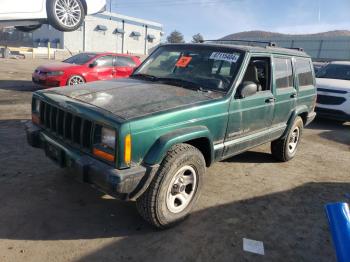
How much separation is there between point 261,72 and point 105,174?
2.82 meters

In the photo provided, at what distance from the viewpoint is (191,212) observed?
3848mm

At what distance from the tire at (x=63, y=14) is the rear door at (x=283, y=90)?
370 inches

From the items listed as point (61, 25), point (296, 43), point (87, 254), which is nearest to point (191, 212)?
point (87, 254)

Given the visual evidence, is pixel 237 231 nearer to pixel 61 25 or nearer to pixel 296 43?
pixel 61 25

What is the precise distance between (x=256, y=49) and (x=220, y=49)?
1.63 feet

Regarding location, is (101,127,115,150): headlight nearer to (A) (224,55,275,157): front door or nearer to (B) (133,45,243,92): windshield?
(B) (133,45,243,92): windshield

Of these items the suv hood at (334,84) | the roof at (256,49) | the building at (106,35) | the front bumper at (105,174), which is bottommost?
the front bumper at (105,174)

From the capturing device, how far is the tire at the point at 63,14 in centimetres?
1184

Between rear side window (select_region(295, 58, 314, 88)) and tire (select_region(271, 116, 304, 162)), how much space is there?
2.00ft

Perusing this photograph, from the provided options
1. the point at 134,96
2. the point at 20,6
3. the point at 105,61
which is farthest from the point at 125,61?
the point at 134,96

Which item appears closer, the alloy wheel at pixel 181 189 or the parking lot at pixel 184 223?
the parking lot at pixel 184 223

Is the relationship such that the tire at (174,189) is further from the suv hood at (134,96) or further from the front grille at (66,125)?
the front grille at (66,125)

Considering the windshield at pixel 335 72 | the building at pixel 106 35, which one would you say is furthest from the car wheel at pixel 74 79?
the building at pixel 106 35

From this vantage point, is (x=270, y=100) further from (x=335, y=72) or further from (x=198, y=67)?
(x=335, y=72)
